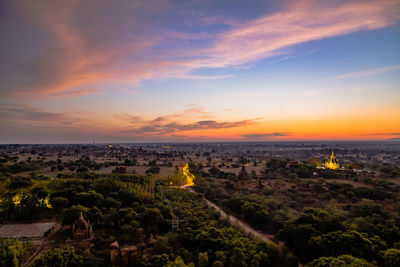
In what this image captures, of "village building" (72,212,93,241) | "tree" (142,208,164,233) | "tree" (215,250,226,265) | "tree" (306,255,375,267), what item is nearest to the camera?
"tree" (306,255,375,267)

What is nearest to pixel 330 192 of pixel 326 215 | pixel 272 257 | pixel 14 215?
pixel 326 215

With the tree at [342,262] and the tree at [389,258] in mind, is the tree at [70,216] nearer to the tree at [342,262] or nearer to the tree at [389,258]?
the tree at [342,262]

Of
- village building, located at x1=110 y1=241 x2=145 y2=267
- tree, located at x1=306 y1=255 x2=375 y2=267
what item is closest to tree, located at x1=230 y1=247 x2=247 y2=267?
tree, located at x1=306 y1=255 x2=375 y2=267

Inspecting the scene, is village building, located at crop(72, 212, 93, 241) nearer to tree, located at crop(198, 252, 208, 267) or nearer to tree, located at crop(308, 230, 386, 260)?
tree, located at crop(198, 252, 208, 267)

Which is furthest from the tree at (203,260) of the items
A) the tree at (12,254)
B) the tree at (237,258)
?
the tree at (12,254)

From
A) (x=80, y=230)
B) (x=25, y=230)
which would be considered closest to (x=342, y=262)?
(x=80, y=230)

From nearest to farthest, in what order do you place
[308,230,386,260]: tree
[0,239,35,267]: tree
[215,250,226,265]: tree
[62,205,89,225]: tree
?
[0,239,35,267]: tree → [215,250,226,265]: tree → [308,230,386,260]: tree → [62,205,89,225]: tree

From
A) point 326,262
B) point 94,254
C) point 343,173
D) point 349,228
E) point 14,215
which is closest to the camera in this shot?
point 326,262

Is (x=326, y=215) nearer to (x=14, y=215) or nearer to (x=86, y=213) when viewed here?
(x=86, y=213)

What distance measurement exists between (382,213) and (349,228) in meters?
12.3

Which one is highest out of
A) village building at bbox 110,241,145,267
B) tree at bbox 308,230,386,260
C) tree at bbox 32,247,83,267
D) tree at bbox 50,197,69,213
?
tree at bbox 50,197,69,213

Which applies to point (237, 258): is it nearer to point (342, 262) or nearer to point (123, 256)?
point (342, 262)

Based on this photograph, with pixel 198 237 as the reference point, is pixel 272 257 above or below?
below

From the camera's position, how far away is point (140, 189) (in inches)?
1751
